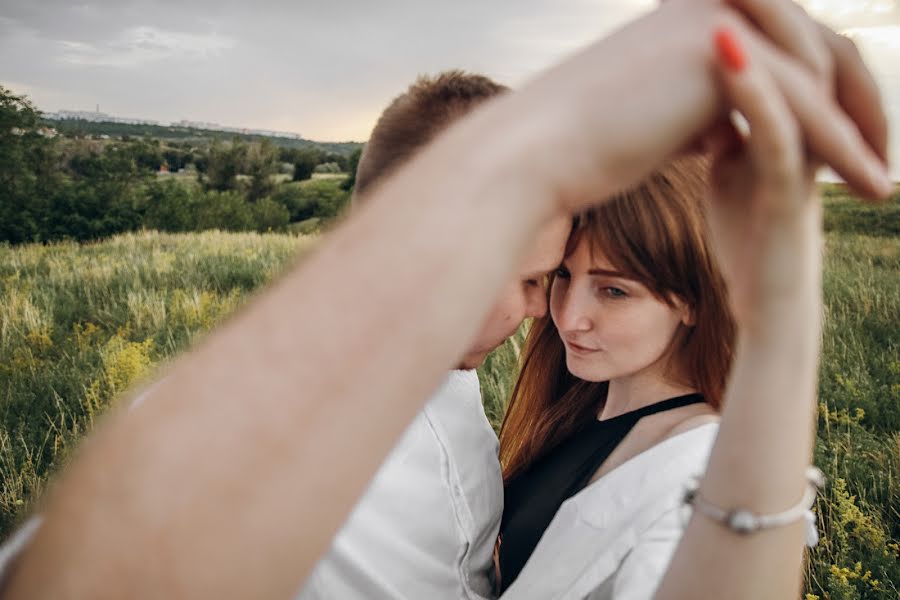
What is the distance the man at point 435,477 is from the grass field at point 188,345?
3.63ft

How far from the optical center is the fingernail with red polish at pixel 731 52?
554 millimetres

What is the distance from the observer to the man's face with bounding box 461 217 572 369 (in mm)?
1923

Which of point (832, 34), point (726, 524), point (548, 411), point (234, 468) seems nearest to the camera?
point (234, 468)

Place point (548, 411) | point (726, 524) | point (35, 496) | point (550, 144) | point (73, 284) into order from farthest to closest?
point (73, 284), point (35, 496), point (548, 411), point (726, 524), point (550, 144)

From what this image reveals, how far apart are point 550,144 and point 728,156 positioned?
1.02 ft

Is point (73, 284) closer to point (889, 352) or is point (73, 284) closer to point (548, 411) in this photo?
point (548, 411)

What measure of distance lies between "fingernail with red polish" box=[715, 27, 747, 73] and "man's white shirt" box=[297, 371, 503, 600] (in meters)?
1.11

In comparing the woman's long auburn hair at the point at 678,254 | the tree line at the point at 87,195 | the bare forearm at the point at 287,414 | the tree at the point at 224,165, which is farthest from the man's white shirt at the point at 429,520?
the tree at the point at 224,165

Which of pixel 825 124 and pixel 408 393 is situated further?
pixel 825 124

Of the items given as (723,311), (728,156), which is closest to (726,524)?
(728,156)

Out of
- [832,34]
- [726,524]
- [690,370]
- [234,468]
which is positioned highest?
[832,34]

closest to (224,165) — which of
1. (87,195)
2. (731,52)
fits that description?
(87,195)

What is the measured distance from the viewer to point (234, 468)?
395 mm

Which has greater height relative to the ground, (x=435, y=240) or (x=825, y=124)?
(x=825, y=124)
